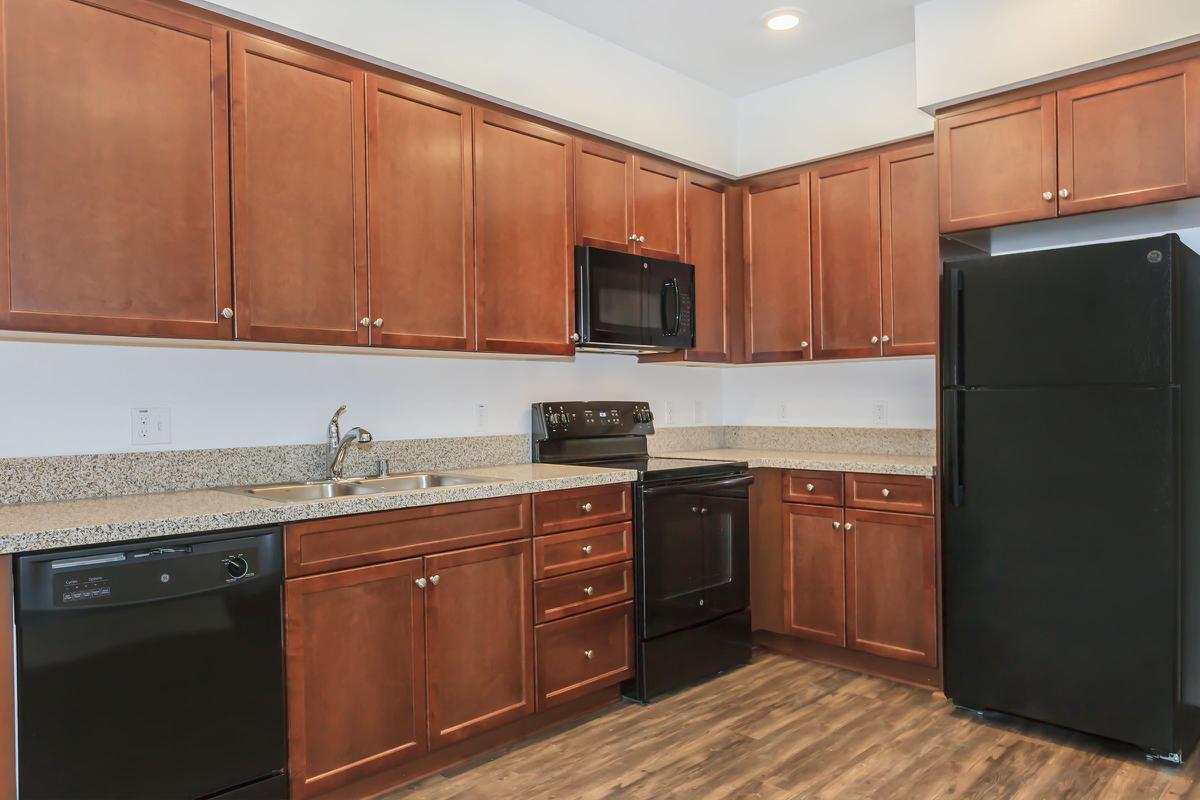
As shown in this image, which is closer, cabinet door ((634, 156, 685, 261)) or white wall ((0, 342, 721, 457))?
white wall ((0, 342, 721, 457))

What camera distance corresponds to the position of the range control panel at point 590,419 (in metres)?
3.42

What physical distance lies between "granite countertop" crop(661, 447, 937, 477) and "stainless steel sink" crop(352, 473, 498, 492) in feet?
3.94

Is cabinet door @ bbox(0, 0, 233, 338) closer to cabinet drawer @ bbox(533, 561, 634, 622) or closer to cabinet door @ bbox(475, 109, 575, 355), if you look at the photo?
cabinet door @ bbox(475, 109, 575, 355)

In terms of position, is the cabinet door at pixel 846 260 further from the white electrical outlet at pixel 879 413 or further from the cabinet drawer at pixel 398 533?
the cabinet drawer at pixel 398 533

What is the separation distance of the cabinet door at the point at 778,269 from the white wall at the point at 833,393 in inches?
11.3

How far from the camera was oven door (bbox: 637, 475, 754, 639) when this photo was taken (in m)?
3.04

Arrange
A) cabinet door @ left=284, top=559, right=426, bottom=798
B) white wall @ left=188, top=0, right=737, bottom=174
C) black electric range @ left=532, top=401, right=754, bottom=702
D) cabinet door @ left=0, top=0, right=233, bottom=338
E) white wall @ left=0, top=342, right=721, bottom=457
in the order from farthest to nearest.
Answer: black electric range @ left=532, top=401, right=754, bottom=702 → white wall @ left=188, top=0, right=737, bottom=174 → white wall @ left=0, top=342, right=721, bottom=457 → cabinet door @ left=284, top=559, right=426, bottom=798 → cabinet door @ left=0, top=0, right=233, bottom=338

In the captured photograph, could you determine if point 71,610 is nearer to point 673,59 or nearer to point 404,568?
point 404,568

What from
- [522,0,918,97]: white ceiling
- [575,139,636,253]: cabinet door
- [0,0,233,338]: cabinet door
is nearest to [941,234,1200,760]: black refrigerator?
[522,0,918,97]: white ceiling

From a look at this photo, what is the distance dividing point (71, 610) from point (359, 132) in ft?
5.10

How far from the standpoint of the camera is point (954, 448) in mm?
2885

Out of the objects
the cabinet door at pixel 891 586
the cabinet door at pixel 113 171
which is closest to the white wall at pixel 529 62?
the cabinet door at pixel 113 171

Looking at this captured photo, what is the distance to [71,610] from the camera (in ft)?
5.68

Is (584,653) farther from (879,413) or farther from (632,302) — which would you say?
(879,413)
